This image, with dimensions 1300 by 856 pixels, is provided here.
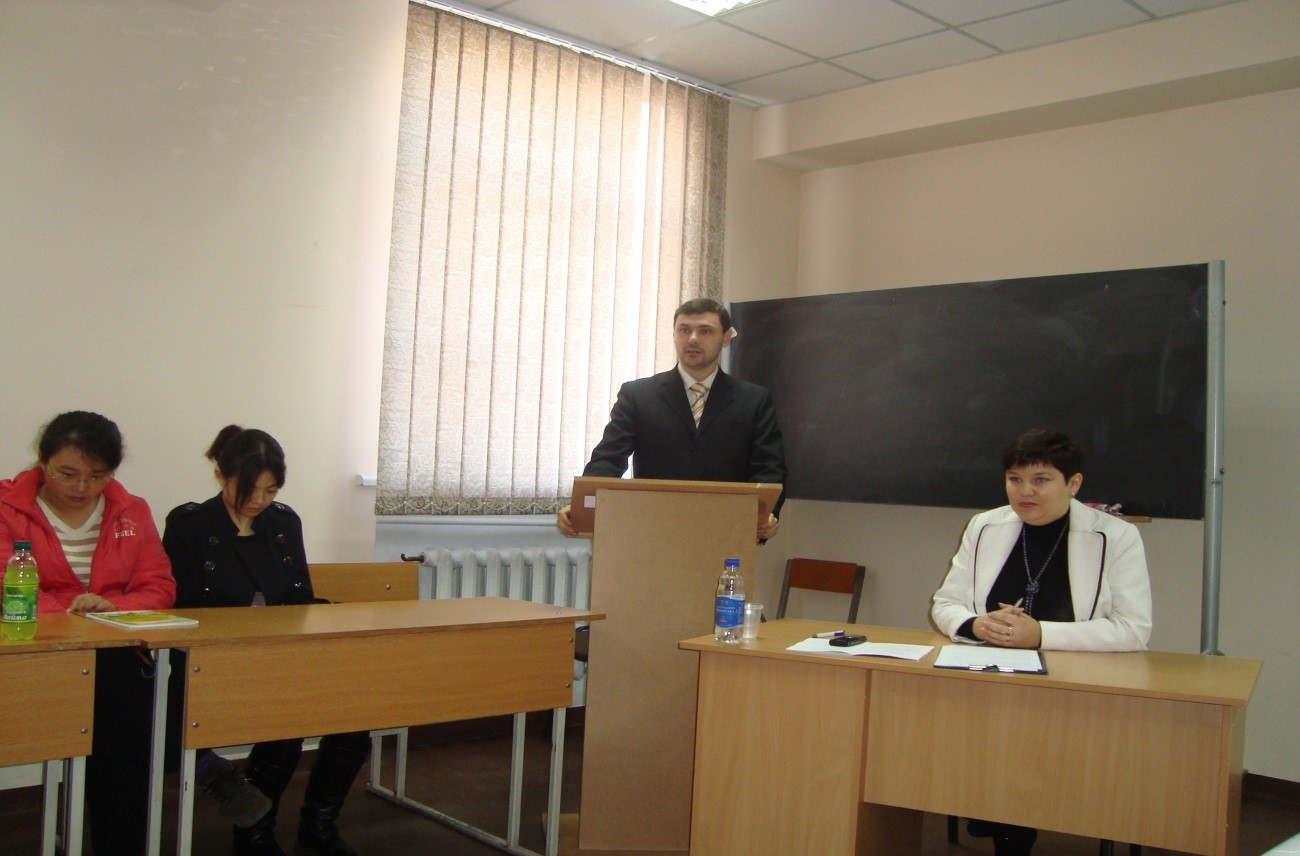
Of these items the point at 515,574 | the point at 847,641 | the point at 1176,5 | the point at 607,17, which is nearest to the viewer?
the point at 847,641

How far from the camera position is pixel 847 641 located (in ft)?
8.96

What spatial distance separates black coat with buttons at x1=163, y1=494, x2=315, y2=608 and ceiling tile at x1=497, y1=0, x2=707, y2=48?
2.33 metres

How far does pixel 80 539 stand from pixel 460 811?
151 cm

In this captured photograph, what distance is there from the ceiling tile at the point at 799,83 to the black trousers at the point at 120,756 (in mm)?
3728

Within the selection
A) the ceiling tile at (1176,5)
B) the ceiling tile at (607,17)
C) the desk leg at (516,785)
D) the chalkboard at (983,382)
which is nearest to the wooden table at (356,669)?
the desk leg at (516,785)

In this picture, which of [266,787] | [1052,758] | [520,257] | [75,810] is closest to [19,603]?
[75,810]

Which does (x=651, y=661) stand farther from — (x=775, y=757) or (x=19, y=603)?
(x=19, y=603)

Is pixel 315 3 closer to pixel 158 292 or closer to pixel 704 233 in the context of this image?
pixel 158 292

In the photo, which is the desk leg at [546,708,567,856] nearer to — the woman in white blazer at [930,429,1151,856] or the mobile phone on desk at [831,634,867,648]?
the mobile phone on desk at [831,634,867,648]

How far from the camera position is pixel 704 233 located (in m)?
5.39

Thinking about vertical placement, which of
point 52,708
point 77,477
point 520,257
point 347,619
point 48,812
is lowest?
point 48,812

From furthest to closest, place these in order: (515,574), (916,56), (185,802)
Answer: (916,56) < (515,574) < (185,802)

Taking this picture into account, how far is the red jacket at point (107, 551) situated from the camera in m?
2.89

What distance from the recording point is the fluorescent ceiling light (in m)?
4.36
